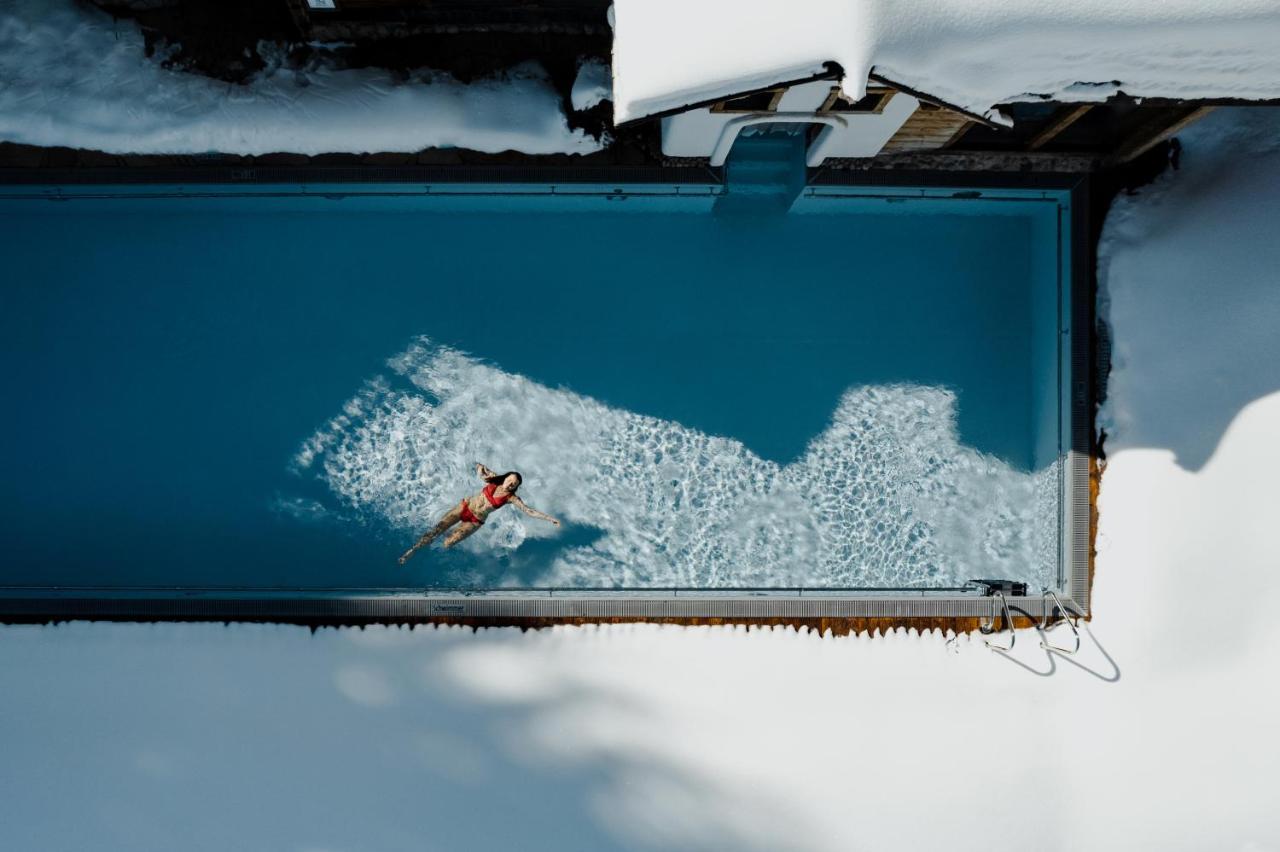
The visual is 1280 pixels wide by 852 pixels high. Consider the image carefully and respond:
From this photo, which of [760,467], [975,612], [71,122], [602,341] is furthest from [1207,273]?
[71,122]

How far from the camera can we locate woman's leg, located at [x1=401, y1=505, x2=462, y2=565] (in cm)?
704

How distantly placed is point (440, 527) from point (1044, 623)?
16.9 feet

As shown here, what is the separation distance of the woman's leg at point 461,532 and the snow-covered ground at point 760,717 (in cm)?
77

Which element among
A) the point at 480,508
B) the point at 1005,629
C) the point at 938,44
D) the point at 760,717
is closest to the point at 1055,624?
the point at 1005,629

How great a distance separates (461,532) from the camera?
23.0 ft

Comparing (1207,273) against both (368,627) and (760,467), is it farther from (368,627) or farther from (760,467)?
(368,627)

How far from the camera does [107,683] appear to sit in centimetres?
661

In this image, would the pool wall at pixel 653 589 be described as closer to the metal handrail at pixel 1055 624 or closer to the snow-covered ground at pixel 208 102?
the metal handrail at pixel 1055 624

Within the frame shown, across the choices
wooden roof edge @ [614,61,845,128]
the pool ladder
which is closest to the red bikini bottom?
wooden roof edge @ [614,61,845,128]

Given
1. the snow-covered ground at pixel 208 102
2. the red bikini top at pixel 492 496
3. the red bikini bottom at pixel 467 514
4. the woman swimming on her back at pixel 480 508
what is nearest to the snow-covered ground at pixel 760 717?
the woman swimming on her back at pixel 480 508

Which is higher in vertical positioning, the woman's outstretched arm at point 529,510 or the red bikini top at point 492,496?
the red bikini top at point 492,496

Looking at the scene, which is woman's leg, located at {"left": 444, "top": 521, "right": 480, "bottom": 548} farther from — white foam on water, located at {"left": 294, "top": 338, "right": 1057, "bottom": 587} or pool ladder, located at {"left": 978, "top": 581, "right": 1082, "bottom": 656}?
pool ladder, located at {"left": 978, "top": 581, "right": 1082, "bottom": 656}

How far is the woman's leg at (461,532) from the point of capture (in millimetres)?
7000

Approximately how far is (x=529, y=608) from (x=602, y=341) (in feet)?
7.82
